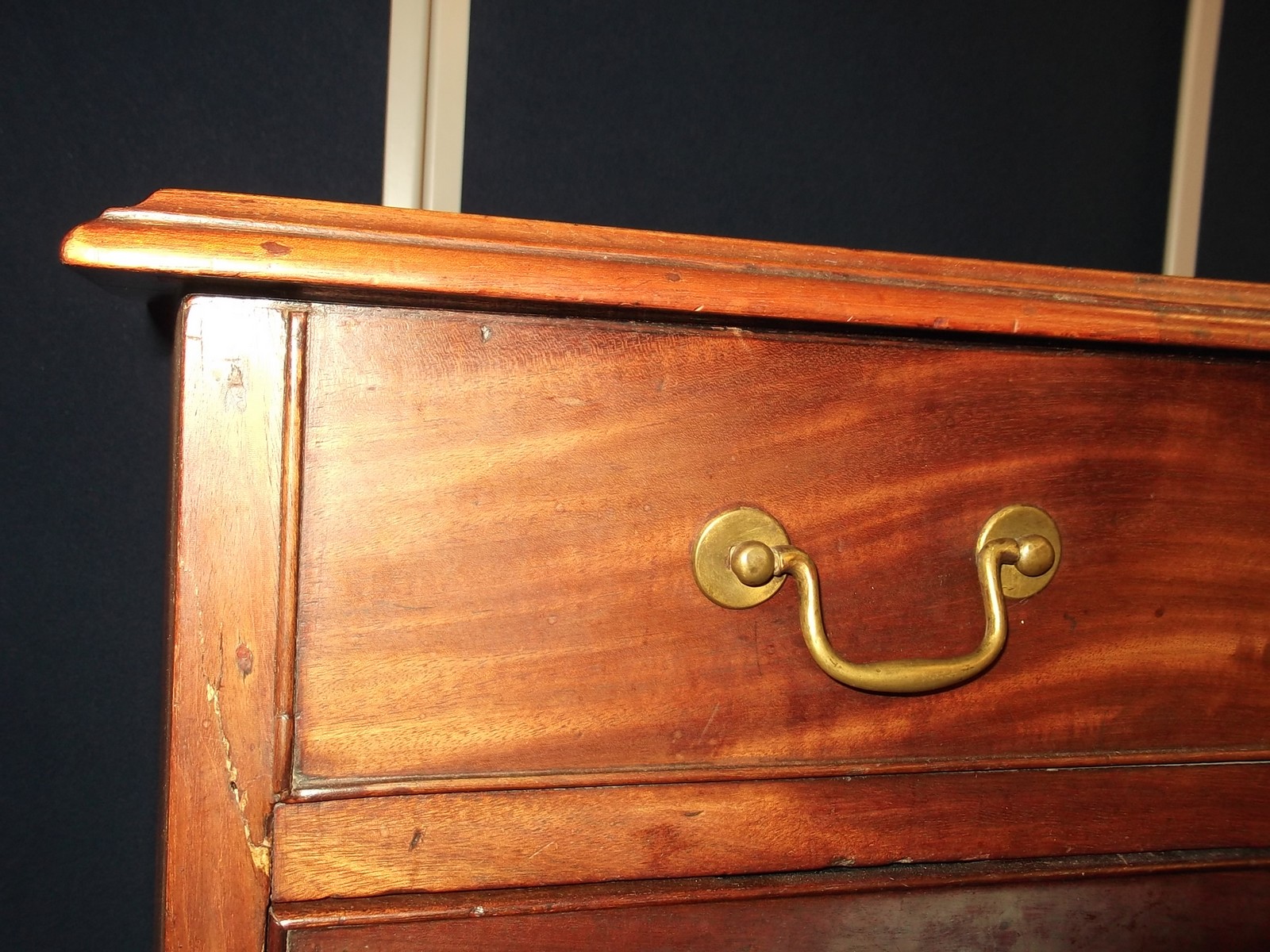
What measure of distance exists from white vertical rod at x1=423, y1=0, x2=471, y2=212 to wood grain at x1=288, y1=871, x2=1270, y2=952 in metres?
0.64

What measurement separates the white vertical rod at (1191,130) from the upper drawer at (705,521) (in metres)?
0.80

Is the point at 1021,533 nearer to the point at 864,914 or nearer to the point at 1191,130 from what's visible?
the point at 864,914

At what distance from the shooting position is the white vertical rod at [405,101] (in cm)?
80

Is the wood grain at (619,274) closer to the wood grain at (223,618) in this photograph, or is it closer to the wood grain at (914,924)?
the wood grain at (223,618)

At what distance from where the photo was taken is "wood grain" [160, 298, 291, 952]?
0.30 m

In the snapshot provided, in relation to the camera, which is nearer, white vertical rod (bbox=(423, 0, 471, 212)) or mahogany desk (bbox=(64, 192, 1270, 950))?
mahogany desk (bbox=(64, 192, 1270, 950))

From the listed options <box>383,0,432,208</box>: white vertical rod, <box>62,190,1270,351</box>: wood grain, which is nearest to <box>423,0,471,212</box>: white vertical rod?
<box>383,0,432,208</box>: white vertical rod

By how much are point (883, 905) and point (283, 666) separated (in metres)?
0.26

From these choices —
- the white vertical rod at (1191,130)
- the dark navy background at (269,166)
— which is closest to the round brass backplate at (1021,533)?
the dark navy background at (269,166)

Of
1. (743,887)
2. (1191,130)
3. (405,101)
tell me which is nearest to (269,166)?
(405,101)

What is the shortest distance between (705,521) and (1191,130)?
103 cm

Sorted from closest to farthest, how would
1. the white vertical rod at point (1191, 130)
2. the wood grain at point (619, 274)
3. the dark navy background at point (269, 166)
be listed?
1. the wood grain at point (619, 274)
2. the dark navy background at point (269, 166)
3. the white vertical rod at point (1191, 130)

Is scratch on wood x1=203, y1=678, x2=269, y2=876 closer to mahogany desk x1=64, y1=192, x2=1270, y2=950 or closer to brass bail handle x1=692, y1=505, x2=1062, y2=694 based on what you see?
mahogany desk x1=64, y1=192, x2=1270, y2=950

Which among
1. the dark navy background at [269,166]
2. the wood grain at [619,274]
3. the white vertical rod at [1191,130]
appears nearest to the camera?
the wood grain at [619,274]
